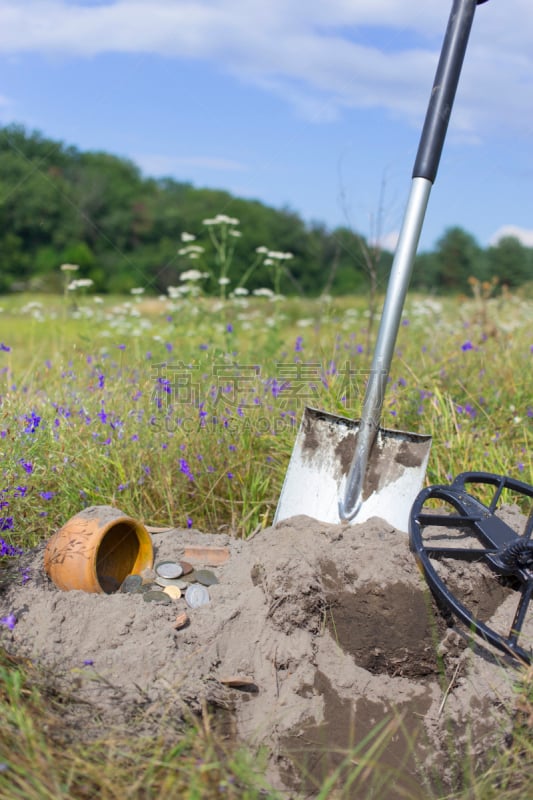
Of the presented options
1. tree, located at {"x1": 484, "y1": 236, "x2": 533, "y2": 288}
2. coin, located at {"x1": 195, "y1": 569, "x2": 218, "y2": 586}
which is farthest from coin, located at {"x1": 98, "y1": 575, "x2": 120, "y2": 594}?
tree, located at {"x1": 484, "y1": 236, "x2": 533, "y2": 288}

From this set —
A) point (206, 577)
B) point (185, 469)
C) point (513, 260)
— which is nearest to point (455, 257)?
point (513, 260)

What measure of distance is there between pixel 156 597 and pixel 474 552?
1.04 m

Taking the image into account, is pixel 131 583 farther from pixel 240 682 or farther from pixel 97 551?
pixel 240 682

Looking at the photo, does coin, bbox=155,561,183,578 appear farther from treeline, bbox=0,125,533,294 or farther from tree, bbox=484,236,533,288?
treeline, bbox=0,125,533,294

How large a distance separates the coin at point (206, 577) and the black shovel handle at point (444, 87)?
1.63 metres

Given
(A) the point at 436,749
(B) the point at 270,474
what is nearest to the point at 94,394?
(B) the point at 270,474

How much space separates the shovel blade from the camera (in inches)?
104

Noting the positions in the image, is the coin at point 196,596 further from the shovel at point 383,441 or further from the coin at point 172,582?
the shovel at point 383,441

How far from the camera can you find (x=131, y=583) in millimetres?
2355

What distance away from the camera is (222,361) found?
3.59 m

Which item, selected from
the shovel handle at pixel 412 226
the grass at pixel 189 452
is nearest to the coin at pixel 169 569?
the grass at pixel 189 452

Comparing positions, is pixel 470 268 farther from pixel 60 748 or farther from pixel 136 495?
pixel 60 748

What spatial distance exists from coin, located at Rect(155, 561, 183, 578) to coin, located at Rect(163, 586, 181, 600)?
67 mm

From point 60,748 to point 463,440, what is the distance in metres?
2.16
